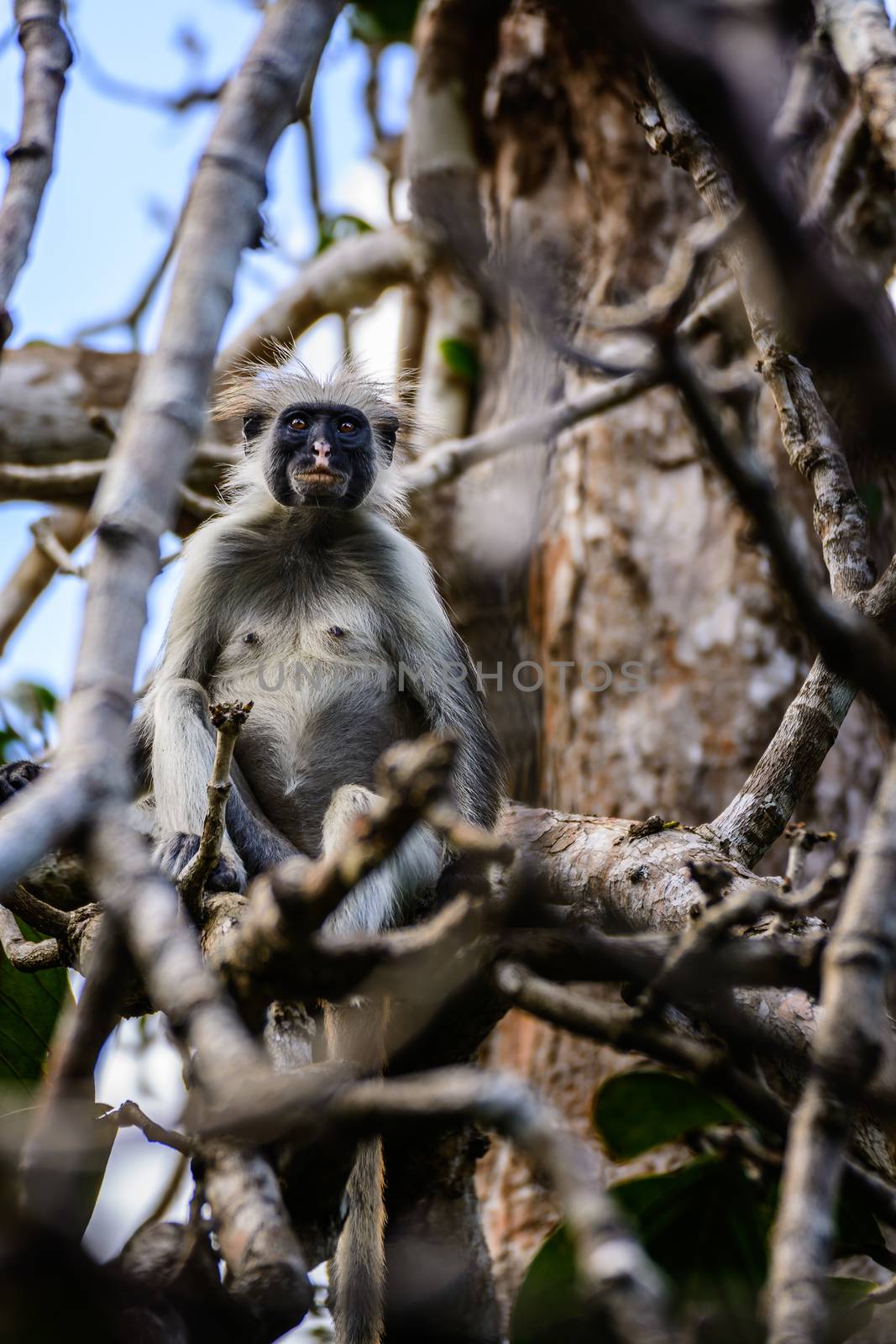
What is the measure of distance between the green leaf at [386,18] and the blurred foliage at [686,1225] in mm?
6054

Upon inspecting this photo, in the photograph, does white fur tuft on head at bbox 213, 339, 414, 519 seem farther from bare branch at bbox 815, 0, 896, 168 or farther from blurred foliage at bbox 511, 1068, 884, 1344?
blurred foliage at bbox 511, 1068, 884, 1344

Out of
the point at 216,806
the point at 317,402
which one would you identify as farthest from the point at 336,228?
the point at 216,806

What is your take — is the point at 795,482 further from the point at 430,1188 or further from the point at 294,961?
the point at 294,961

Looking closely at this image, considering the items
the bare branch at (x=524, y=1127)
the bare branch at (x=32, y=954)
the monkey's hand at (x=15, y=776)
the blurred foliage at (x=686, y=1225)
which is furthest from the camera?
the monkey's hand at (x=15, y=776)

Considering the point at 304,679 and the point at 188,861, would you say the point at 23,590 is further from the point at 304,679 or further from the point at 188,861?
the point at 188,861

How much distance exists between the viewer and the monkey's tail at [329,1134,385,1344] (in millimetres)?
3035

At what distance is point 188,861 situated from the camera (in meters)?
3.68

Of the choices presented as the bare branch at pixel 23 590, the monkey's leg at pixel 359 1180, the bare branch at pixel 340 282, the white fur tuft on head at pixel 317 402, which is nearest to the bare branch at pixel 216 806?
the monkey's leg at pixel 359 1180

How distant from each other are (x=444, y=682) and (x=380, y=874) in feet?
2.89

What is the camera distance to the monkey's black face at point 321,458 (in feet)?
15.4

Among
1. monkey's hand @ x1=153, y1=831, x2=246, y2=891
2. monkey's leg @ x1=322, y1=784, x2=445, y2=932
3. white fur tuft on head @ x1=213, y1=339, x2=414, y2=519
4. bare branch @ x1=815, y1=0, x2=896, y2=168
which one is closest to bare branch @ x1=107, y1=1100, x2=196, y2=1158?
monkey's hand @ x1=153, y1=831, x2=246, y2=891

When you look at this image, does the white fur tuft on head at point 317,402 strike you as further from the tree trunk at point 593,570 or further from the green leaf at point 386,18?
the green leaf at point 386,18

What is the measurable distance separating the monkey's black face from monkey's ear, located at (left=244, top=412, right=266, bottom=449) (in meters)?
0.32

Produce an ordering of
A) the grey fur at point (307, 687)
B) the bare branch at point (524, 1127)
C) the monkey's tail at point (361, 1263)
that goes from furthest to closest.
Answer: the grey fur at point (307, 687) → the monkey's tail at point (361, 1263) → the bare branch at point (524, 1127)
